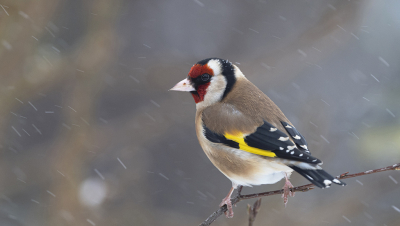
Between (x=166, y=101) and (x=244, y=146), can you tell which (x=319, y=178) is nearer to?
(x=244, y=146)

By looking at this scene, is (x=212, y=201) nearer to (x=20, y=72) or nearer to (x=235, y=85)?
(x=20, y=72)

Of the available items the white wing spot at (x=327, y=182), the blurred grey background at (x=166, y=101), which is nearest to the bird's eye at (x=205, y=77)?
the white wing spot at (x=327, y=182)

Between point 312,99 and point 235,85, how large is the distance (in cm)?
442

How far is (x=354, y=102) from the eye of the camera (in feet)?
23.7

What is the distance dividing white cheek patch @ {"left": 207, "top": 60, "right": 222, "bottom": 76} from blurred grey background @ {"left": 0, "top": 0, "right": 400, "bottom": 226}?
2763mm

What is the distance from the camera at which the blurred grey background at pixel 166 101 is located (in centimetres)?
566

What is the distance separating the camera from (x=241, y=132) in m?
2.36

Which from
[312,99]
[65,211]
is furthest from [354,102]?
[65,211]

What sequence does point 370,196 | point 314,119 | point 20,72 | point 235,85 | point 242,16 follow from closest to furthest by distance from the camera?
1. point 235,85
2. point 20,72
3. point 370,196
4. point 314,119
5. point 242,16

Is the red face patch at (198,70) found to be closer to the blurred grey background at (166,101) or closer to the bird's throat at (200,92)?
the bird's throat at (200,92)

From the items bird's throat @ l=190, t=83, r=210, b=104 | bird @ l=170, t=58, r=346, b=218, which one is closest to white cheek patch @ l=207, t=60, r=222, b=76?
bird @ l=170, t=58, r=346, b=218

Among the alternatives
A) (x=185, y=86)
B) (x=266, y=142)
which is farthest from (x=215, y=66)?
(x=266, y=142)

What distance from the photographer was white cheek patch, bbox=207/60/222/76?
2520mm

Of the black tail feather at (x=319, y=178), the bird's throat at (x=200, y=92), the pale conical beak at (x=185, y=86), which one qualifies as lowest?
the bird's throat at (x=200, y=92)
